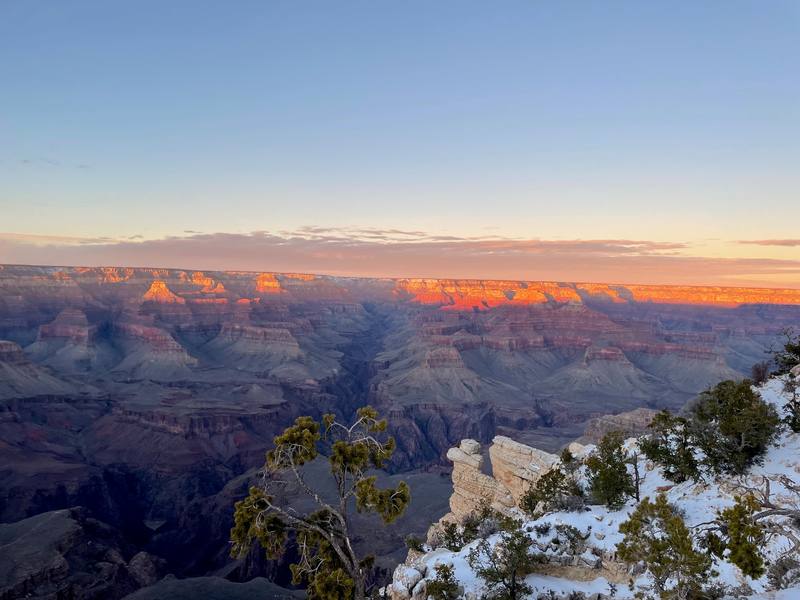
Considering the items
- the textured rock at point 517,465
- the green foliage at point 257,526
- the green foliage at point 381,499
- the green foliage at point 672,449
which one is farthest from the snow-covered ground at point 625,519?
the textured rock at point 517,465

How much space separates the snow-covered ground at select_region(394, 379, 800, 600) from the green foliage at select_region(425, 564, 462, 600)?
0.61 metres

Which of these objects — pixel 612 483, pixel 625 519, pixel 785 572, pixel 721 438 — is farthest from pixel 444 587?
pixel 721 438

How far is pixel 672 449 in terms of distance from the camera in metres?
23.5

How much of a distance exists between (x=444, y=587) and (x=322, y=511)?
480 centimetres

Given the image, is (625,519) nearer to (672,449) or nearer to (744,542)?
(672,449)

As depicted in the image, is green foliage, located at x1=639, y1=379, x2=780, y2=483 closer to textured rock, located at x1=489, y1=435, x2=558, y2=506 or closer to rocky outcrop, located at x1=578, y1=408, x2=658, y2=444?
textured rock, located at x1=489, y1=435, x2=558, y2=506

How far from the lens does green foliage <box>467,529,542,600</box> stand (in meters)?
16.0

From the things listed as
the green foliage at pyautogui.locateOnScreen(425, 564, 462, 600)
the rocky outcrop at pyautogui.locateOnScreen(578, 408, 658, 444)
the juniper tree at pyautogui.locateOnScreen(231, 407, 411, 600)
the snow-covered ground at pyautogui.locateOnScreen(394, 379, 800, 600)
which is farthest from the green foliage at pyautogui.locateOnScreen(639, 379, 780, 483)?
the rocky outcrop at pyautogui.locateOnScreen(578, 408, 658, 444)

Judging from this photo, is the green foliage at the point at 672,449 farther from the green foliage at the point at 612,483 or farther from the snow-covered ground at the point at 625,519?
the green foliage at the point at 612,483

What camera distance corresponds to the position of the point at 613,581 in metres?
15.9

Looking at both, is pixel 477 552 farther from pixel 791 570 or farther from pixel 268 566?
pixel 268 566

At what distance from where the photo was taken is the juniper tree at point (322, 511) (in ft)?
49.4

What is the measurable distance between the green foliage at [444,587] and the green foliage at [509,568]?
1003 millimetres

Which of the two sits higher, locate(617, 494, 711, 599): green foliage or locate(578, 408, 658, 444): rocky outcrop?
locate(617, 494, 711, 599): green foliage
